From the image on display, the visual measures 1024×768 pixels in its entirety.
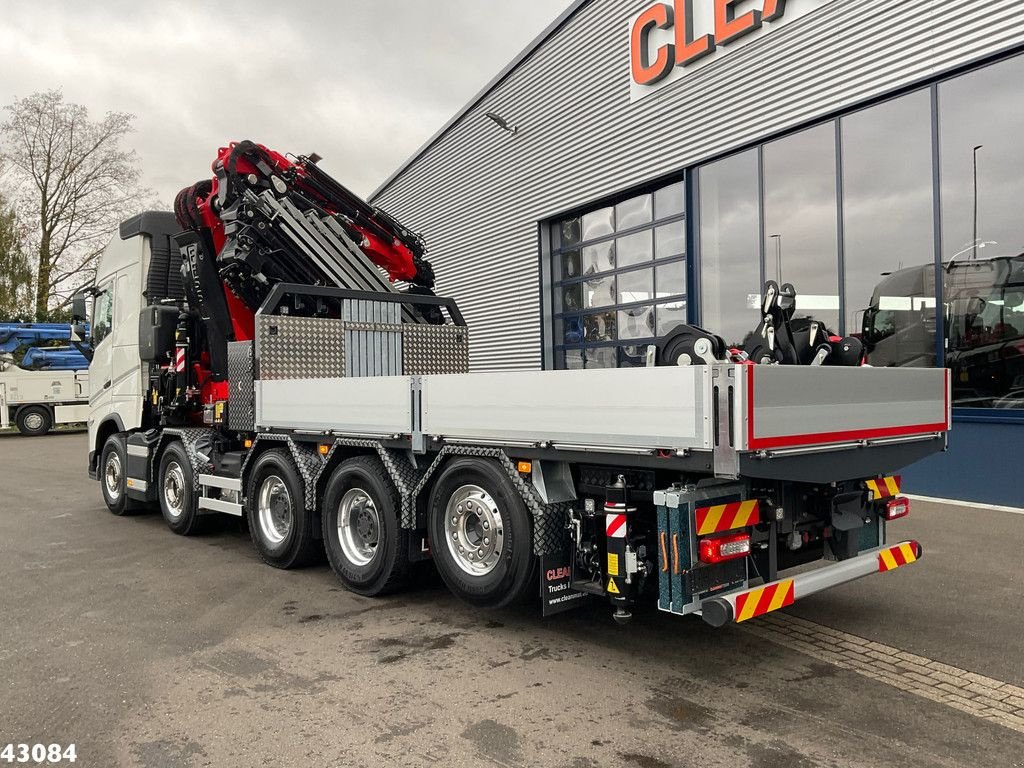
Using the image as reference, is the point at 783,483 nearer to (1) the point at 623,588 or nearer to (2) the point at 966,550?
(1) the point at 623,588

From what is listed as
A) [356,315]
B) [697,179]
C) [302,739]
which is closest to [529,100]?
[697,179]

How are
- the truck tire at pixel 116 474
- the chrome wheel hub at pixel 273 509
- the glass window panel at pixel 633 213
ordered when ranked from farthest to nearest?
the glass window panel at pixel 633 213 → the truck tire at pixel 116 474 → the chrome wheel hub at pixel 273 509

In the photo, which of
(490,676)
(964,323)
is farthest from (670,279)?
(490,676)

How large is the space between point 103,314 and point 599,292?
8.18 metres

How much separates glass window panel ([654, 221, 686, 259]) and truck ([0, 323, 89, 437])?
1915 centimetres

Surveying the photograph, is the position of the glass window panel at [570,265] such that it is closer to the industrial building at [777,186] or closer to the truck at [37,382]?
the industrial building at [777,186]

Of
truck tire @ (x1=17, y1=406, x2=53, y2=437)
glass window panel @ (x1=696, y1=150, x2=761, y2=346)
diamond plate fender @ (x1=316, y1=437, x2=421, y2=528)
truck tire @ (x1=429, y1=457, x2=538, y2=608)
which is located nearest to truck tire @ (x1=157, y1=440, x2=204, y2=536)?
diamond plate fender @ (x1=316, y1=437, x2=421, y2=528)

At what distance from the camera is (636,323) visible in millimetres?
13992

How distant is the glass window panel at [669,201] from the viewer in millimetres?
12930

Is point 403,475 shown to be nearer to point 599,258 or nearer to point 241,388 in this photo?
point 241,388

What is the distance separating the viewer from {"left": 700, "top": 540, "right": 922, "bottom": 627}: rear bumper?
3.99 metres

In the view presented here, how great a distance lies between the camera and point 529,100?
52.1 ft

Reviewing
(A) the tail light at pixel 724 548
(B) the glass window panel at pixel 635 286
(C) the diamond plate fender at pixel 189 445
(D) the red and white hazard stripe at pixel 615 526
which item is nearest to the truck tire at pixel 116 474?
(C) the diamond plate fender at pixel 189 445

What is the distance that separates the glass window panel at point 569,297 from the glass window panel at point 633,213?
159 cm
